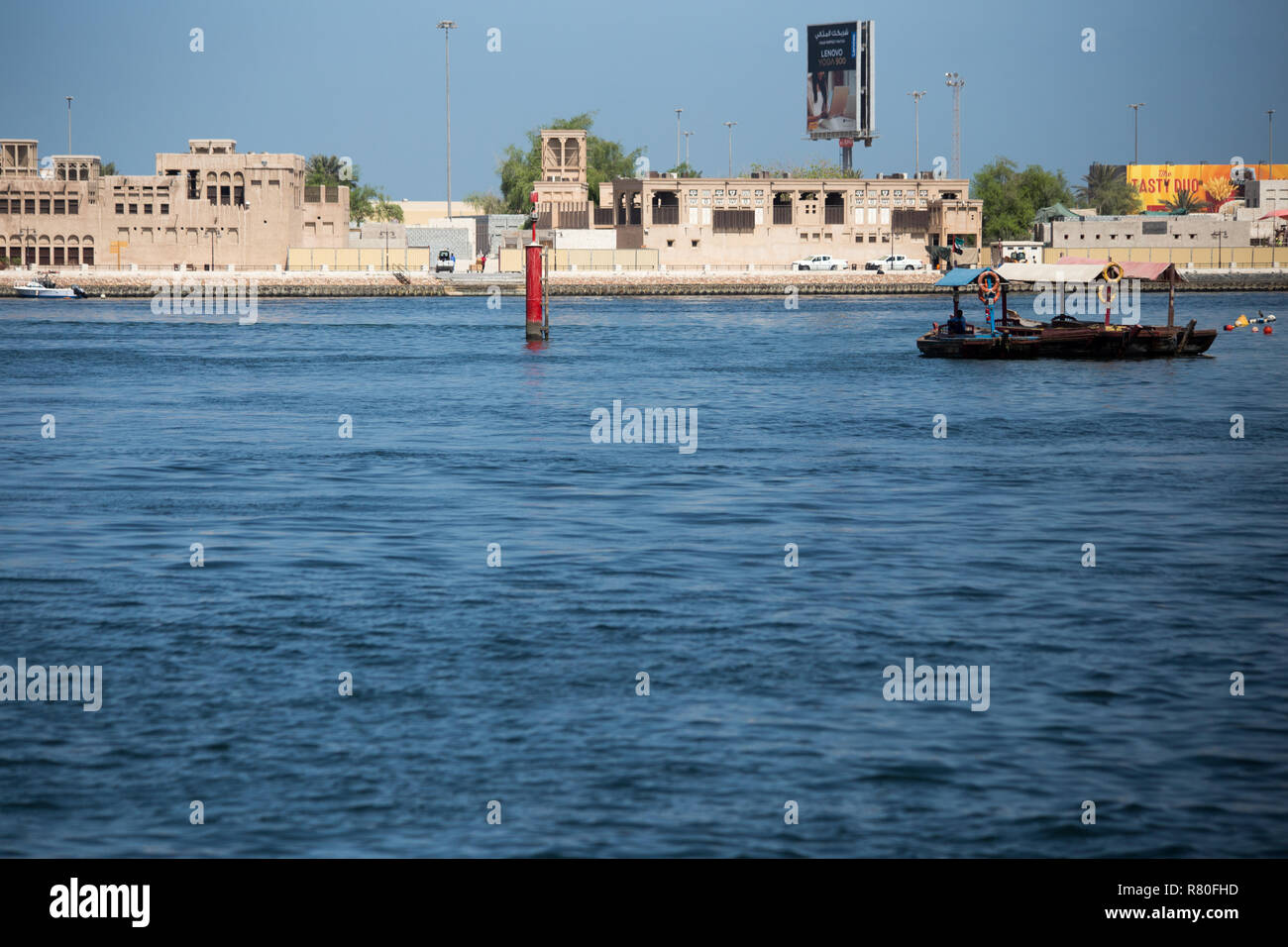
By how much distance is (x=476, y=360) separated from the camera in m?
64.5

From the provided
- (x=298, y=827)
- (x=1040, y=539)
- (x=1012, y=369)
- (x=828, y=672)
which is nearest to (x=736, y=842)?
(x=298, y=827)

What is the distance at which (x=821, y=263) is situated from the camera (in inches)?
5709

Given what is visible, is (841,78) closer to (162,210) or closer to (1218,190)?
(1218,190)

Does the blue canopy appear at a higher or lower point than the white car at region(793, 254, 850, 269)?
lower

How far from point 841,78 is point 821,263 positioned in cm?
2337

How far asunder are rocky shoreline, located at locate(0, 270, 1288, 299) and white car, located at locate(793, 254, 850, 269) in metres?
3.38

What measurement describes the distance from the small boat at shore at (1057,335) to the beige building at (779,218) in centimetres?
8351

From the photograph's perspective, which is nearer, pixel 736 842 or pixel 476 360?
pixel 736 842

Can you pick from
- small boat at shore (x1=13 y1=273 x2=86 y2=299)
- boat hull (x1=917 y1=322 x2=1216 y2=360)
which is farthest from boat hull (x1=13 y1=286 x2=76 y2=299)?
boat hull (x1=917 y1=322 x2=1216 y2=360)

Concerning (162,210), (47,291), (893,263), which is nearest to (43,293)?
(47,291)

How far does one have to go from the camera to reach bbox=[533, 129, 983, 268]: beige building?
474ft

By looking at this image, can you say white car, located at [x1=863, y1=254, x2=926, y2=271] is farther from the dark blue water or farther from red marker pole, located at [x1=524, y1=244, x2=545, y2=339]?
the dark blue water

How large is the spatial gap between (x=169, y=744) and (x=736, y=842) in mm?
4858
